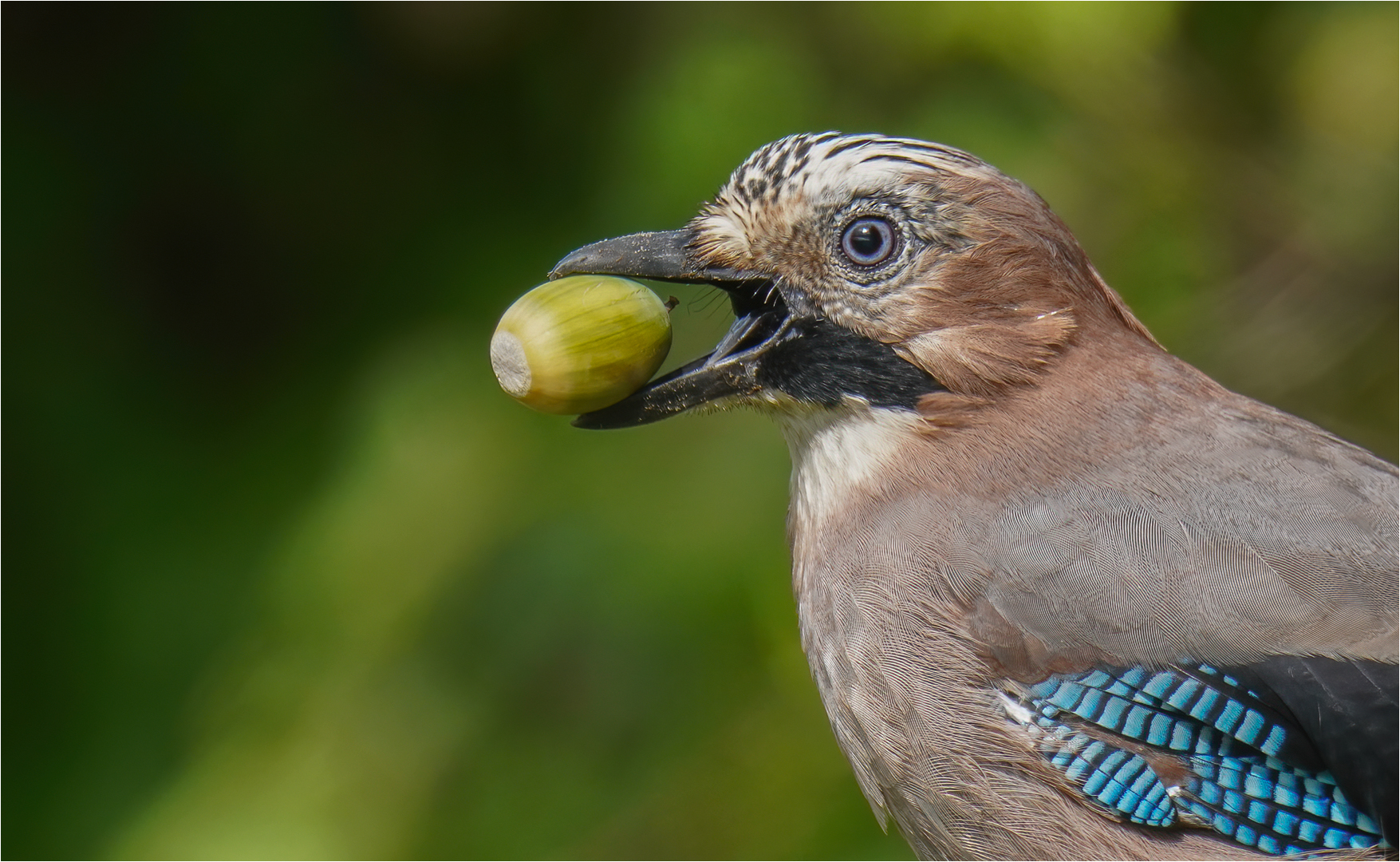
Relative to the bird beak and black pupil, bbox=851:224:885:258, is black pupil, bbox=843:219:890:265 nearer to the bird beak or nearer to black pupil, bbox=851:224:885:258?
black pupil, bbox=851:224:885:258

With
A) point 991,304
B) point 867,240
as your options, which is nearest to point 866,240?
point 867,240

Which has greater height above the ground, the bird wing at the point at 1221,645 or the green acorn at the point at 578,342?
the green acorn at the point at 578,342

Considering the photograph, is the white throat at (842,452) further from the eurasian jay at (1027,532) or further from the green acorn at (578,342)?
the green acorn at (578,342)

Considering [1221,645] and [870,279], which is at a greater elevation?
[870,279]

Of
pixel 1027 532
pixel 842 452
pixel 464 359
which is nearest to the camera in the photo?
pixel 1027 532

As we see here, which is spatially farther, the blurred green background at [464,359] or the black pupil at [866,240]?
the blurred green background at [464,359]

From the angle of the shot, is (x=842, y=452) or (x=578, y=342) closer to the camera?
(x=578, y=342)

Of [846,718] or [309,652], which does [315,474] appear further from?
[846,718]

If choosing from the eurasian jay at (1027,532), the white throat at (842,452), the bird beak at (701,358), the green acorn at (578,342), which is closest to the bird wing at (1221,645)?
the eurasian jay at (1027,532)

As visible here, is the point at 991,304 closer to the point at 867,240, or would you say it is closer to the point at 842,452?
the point at 867,240
